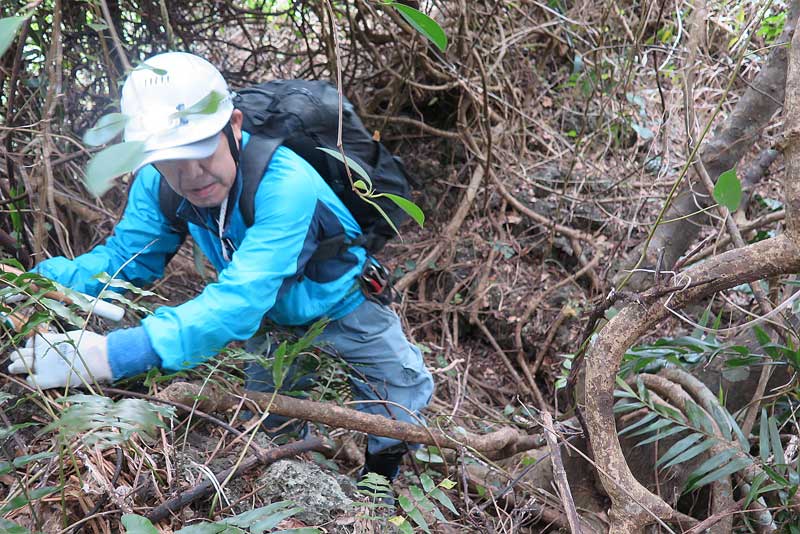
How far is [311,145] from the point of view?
2.32 m

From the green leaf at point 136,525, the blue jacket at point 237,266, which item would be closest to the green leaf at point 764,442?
the blue jacket at point 237,266

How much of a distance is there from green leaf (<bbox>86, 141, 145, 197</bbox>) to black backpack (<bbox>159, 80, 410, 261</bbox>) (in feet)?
4.72

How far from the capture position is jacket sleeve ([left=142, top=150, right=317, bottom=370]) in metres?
1.92

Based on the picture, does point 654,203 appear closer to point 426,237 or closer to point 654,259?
point 426,237

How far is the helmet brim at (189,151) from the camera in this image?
1834mm

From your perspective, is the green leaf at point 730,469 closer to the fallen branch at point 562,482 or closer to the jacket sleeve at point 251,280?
the fallen branch at point 562,482

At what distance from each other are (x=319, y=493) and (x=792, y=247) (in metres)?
1.29

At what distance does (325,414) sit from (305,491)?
30 cm

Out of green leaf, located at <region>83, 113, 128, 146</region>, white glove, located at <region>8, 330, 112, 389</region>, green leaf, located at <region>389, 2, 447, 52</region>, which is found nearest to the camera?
green leaf, located at <region>83, 113, 128, 146</region>

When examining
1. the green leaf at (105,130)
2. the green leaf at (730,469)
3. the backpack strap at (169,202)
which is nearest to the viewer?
the green leaf at (105,130)

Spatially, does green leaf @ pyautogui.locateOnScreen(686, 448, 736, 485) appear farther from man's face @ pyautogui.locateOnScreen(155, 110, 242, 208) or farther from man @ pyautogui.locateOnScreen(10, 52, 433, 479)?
man's face @ pyautogui.locateOnScreen(155, 110, 242, 208)

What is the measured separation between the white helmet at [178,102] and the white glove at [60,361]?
0.53 meters

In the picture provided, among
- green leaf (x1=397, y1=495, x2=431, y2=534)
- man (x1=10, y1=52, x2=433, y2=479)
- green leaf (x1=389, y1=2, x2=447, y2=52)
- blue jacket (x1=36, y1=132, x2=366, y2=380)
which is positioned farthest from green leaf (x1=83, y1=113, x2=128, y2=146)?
blue jacket (x1=36, y1=132, x2=366, y2=380)

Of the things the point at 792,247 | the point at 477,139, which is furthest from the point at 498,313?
the point at 792,247
